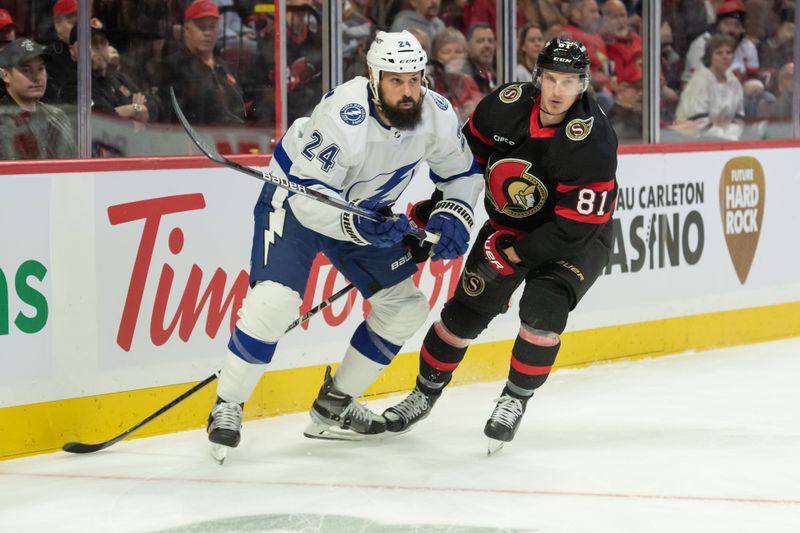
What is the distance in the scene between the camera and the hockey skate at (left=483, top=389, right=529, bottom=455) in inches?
141

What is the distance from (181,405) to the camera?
4.03 m

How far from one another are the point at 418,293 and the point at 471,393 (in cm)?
92

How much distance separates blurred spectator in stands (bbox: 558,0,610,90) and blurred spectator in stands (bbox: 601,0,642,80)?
30mm

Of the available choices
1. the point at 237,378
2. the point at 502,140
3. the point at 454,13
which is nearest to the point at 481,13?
the point at 454,13

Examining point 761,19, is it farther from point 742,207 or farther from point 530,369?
point 530,369

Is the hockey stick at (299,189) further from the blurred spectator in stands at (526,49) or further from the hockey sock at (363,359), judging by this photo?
the blurred spectator in stands at (526,49)

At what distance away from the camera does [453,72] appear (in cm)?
498

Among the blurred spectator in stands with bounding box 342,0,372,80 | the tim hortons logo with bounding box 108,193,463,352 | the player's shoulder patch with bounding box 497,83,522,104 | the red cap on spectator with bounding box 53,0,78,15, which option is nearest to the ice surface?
the tim hortons logo with bounding box 108,193,463,352

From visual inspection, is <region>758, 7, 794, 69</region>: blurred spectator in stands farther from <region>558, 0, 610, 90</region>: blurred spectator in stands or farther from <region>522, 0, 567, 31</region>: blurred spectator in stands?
<region>522, 0, 567, 31</region>: blurred spectator in stands

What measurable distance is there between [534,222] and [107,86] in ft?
4.34

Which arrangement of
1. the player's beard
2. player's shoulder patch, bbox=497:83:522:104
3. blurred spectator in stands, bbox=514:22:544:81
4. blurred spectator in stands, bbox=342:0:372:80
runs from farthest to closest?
blurred spectator in stands, bbox=514:22:544:81 < blurred spectator in stands, bbox=342:0:372:80 < player's shoulder patch, bbox=497:83:522:104 < the player's beard

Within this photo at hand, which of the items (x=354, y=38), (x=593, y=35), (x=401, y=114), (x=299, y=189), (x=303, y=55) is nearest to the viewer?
(x=299, y=189)

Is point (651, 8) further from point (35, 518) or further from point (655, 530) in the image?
point (35, 518)

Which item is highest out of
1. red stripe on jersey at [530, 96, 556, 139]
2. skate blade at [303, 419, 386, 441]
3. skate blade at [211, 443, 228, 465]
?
red stripe on jersey at [530, 96, 556, 139]
